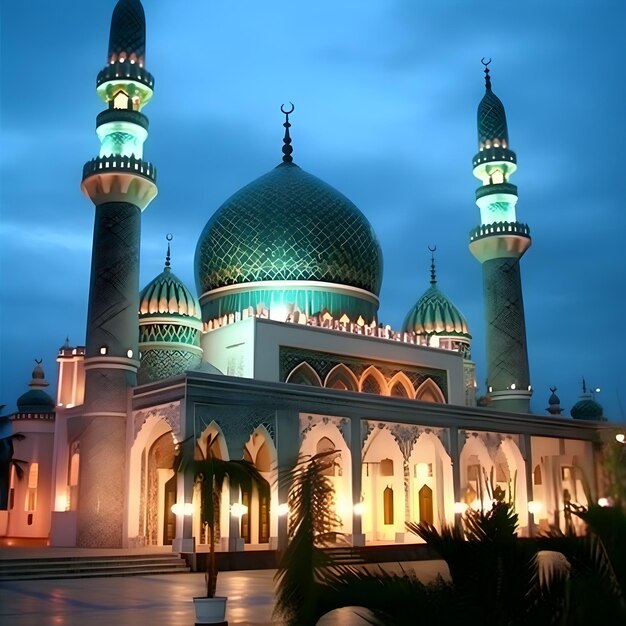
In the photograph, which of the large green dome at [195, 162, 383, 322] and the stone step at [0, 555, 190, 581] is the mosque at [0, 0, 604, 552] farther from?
the stone step at [0, 555, 190, 581]

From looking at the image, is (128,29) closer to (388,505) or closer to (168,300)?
(168,300)

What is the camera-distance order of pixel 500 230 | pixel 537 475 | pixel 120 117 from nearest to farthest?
1. pixel 120 117
2. pixel 500 230
3. pixel 537 475

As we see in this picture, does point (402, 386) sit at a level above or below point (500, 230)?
below

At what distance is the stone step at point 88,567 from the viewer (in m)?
11.1

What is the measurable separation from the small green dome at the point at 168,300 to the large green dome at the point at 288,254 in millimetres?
903

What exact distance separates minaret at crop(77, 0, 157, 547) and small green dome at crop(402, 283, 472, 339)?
30.6 feet

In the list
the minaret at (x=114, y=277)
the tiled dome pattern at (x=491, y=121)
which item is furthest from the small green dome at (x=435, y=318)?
the minaret at (x=114, y=277)

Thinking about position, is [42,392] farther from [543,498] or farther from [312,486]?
[312,486]

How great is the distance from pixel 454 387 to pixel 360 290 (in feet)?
10.1

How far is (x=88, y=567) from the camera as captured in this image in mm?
11578

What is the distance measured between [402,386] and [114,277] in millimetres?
6753

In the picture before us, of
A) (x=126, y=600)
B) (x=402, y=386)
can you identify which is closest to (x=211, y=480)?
(x=126, y=600)

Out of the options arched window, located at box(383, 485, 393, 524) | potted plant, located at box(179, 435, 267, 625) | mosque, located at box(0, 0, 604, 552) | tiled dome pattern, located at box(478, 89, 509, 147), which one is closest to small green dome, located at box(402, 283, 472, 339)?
mosque, located at box(0, 0, 604, 552)

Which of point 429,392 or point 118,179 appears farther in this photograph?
point 429,392
